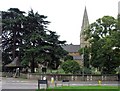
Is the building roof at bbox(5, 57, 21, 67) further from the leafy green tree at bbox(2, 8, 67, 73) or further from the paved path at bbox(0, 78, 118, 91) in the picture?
the paved path at bbox(0, 78, 118, 91)

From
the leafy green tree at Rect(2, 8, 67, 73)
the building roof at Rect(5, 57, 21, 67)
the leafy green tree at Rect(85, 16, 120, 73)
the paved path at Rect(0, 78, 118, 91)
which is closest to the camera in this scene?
the paved path at Rect(0, 78, 118, 91)

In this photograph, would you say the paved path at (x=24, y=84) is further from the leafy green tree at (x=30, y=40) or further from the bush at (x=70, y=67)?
the leafy green tree at (x=30, y=40)

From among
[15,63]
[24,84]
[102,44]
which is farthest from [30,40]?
[24,84]

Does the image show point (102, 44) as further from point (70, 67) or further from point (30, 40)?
point (30, 40)

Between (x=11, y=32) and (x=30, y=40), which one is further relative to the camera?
(x=11, y=32)

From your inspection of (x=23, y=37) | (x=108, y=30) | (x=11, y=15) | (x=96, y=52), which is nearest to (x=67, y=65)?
(x=96, y=52)

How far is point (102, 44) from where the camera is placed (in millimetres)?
55719

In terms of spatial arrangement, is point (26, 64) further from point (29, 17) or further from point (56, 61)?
point (29, 17)

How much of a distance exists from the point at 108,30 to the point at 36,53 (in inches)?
512

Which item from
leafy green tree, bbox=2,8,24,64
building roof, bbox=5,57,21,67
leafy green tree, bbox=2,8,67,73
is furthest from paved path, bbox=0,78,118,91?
leafy green tree, bbox=2,8,24,64

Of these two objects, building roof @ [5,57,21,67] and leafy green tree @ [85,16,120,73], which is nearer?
leafy green tree @ [85,16,120,73]

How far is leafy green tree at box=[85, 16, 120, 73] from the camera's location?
181ft

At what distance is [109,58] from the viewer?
186 feet

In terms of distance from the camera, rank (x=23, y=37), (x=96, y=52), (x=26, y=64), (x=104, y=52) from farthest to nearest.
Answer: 1. (x=23, y=37)
2. (x=26, y=64)
3. (x=96, y=52)
4. (x=104, y=52)
